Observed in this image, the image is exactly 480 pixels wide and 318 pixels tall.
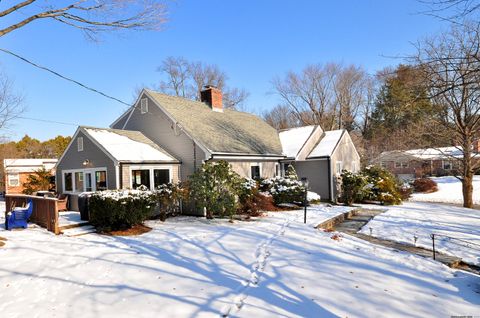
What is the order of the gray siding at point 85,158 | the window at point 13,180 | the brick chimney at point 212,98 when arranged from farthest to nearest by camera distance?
the window at point 13,180, the brick chimney at point 212,98, the gray siding at point 85,158

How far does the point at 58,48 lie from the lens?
11531 mm

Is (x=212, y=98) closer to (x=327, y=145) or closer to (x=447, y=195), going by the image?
(x=327, y=145)

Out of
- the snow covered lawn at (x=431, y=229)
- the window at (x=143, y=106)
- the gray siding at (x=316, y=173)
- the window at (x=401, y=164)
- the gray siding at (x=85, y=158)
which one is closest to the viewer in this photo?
the snow covered lawn at (x=431, y=229)

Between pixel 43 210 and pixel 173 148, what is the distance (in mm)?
5895

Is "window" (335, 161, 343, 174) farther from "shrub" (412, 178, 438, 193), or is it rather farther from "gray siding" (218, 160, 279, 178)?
"shrub" (412, 178, 438, 193)

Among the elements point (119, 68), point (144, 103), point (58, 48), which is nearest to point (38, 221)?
point (58, 48)

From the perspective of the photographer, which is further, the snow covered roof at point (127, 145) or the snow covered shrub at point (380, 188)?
the snow covered shrub at point (380, 188)

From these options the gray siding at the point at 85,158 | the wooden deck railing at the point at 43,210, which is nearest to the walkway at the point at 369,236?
the gray siding at the point at 85,158

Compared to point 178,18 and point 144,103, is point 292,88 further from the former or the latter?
point 178,18

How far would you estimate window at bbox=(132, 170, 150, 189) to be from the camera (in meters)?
12.5

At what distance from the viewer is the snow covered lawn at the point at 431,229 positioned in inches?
331

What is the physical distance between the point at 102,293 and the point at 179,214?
27.9ft

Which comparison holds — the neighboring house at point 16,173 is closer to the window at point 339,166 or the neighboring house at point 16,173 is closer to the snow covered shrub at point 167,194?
the snow covered shrub at point 167,194

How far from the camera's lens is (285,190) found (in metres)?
15.3
